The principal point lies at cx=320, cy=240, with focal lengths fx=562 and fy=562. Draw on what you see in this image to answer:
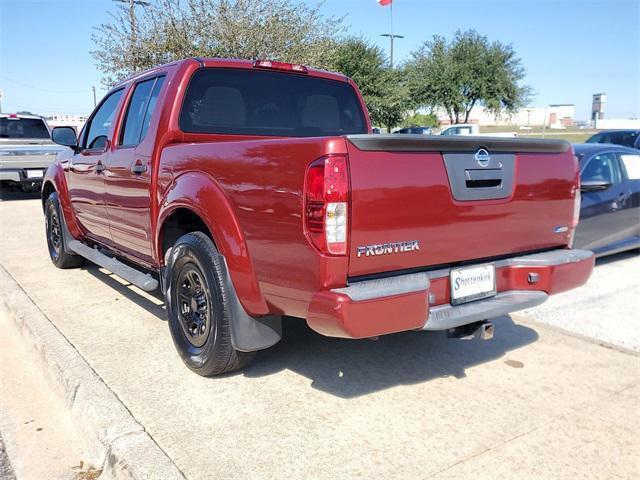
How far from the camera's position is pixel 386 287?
267 cm

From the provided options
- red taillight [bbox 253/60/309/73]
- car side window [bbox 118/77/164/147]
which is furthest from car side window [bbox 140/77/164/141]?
red taillight [bbox 253/60/309/73]

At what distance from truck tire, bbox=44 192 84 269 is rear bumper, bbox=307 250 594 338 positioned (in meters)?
4.62

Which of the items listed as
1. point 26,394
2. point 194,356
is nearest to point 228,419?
point 194,356

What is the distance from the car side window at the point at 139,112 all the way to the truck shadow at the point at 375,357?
1.94 m

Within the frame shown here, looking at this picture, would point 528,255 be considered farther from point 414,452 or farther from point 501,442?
point 414,452

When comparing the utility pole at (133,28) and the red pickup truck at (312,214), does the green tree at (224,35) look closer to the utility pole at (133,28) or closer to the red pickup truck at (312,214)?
the utility pole at (133,28)

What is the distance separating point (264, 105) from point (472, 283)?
6.98 feet

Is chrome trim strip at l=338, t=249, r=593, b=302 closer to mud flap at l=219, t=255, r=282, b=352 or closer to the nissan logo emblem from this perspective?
the nissan logo emblem

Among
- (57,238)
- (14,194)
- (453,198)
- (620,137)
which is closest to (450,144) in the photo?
(453,198)

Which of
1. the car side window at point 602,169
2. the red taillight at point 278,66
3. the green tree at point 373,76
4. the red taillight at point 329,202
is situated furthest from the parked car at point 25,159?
the green tree at point 373,76

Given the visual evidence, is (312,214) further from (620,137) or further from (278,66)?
(620,137)

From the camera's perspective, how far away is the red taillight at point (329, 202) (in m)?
2.53

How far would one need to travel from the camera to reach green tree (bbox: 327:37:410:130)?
27.6 metres

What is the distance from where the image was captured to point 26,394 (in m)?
3.68
